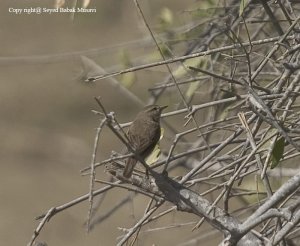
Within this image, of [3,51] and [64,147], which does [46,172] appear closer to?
[64,147]

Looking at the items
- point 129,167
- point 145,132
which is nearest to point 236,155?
point 129,167

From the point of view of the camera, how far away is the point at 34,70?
44.5 ft

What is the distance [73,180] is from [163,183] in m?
8.48

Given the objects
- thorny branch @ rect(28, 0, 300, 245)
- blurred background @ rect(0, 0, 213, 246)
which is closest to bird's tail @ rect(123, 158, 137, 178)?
thorny branch @ rect(28, 0, 300, 245)

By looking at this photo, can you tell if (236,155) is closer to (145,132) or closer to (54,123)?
(145,132)

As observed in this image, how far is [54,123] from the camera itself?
1202cm

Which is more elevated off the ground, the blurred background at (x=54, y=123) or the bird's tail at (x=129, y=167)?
the blurred background at (x=54, y=123)

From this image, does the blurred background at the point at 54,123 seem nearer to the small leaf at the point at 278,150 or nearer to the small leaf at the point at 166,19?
the small leaf at the point at 166,19

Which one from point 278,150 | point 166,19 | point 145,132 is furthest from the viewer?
point 166,19

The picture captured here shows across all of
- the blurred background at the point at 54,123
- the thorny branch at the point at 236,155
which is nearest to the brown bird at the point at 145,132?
the thorny branch at the point at 236,155

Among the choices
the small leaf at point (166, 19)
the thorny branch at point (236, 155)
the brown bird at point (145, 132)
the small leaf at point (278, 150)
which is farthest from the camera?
the small leaf at point (166, 19)

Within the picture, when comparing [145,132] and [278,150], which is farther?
[145,132]

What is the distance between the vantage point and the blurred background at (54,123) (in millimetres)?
9438

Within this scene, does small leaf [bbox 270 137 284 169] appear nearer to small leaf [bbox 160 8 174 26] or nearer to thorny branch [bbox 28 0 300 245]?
thorny branch [bbox 28 0 300 245]
